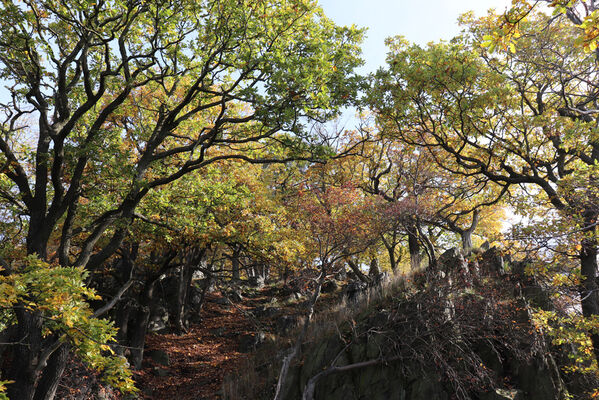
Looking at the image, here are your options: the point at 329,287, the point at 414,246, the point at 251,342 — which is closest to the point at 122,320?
the point at 251,342

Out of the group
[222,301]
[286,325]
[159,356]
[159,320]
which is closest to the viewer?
[159,356]

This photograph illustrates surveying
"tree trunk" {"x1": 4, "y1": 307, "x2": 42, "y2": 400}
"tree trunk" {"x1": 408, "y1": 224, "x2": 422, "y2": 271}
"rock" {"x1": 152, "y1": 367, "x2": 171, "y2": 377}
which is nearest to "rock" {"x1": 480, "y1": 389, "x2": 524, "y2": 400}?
"tree trunk" {"x1": 408, "y1": 224, "x2": 422, "y2": 271}

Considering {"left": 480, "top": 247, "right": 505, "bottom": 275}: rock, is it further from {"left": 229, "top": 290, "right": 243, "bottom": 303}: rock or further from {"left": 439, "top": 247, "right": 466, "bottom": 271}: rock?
{"left": 229, "top": 290, "right": 243, "bottom": 303}: rock

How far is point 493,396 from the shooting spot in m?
8.46

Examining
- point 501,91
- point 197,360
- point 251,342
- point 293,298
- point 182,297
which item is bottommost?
point 197,360

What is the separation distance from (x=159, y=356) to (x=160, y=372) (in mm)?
1046

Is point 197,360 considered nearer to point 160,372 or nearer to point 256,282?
point 160,372

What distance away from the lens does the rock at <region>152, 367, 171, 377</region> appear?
14.0 m

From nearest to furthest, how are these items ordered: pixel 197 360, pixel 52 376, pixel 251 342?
pixel 52 376 < pixel 197 360 < pixel 251 342

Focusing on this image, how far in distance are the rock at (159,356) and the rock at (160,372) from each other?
0.51 metres

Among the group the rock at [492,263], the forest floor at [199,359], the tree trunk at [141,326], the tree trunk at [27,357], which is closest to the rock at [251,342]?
the forest floor at [199,359]

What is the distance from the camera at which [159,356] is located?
15016 mm

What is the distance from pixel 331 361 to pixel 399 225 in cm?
692

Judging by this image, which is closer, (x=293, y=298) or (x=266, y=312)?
(x=266, y=312)
